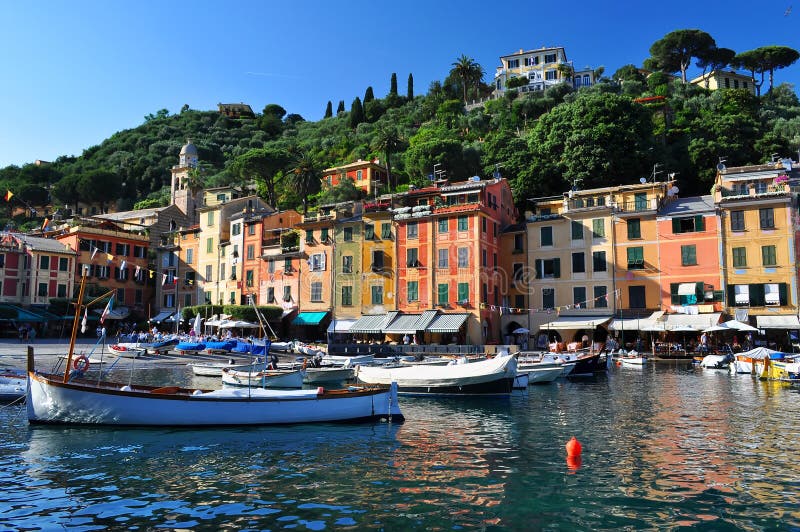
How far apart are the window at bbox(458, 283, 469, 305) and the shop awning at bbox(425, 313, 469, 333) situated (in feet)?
4.14

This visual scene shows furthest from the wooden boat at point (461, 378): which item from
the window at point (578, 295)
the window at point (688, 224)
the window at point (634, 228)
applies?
the window at point (688, 224)

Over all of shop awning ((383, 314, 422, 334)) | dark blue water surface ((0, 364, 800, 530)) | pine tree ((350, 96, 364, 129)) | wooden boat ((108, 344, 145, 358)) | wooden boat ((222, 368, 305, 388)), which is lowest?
dark blue water surface ((0, 364, 800, 530))

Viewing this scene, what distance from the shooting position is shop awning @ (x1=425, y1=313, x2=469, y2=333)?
Result: 47.1 metres

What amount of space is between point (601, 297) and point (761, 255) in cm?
1214

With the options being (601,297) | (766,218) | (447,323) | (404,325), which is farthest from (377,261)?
(766,218)

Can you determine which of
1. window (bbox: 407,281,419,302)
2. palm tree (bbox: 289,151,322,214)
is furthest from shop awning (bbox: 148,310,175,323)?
window (bbox: 407,281,419,302)

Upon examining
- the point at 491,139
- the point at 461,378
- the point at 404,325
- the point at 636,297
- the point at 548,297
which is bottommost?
the point at 461,378

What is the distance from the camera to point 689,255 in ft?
154

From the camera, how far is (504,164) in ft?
228

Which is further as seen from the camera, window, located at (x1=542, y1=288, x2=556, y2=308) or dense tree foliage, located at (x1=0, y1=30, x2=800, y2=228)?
dense tree foliage, located at (x1=0, y1=30, x2=800, y2=228)

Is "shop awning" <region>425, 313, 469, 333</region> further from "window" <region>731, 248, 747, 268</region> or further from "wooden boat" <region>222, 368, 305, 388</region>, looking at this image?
"window" <region>731, 248, 747, 268</region>

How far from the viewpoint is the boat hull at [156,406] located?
1869 centimetres

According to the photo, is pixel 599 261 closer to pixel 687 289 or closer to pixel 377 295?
pixel 687 289

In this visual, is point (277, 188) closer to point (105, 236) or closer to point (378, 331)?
point (105, 236)
